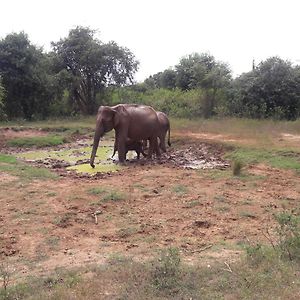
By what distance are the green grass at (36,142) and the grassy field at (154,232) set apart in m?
5.46

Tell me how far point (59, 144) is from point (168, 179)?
9518 mm

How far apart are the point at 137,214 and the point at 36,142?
Result: 12141 millimetres

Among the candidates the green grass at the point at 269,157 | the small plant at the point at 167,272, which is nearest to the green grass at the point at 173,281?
the small plant at the point at 167,272

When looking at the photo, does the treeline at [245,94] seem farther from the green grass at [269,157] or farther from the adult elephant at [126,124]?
the adult elephant at [126,124]

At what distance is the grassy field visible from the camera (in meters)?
4.82

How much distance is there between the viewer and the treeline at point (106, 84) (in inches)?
1043

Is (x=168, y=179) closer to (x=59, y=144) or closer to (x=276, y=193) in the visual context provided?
(x=276, y=193)

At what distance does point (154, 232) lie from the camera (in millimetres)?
7000

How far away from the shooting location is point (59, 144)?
19375mm

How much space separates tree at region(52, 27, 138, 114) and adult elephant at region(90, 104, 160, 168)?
1671 cm

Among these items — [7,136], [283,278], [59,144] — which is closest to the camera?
[283,278]

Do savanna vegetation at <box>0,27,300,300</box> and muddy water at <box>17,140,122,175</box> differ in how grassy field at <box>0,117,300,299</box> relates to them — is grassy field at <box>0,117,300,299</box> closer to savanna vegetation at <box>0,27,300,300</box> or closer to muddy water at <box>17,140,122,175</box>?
savanna vegetation at <box>0,27,300,300</box>

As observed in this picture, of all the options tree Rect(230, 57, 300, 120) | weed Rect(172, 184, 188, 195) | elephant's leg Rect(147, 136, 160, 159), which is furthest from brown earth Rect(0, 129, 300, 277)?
tree Rect(230, 57, 300, 120)

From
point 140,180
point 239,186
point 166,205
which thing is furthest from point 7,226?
point 239,186
